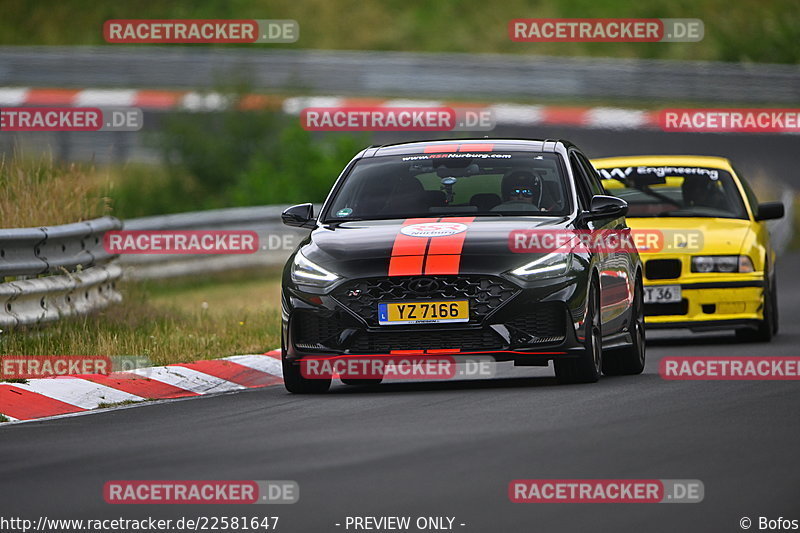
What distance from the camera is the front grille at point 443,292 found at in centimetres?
1136

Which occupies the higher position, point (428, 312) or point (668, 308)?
point (428, 312)

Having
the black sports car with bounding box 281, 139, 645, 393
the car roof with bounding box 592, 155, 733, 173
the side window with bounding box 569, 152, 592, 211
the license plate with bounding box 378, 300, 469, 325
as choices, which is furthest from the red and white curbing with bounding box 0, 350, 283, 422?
the car roof with bounding box 592, 155, 733, 173

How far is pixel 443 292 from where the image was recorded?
37.3 feet

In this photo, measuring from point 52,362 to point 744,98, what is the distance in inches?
1188

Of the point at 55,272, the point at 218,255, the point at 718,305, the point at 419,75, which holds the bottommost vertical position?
the point at 218,255

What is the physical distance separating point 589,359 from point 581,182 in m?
1.73

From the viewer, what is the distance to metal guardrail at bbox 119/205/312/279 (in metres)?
25.4

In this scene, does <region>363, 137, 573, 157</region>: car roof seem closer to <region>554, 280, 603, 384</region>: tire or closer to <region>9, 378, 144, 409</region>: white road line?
<region>554, 280, 603, 384</region>: tire

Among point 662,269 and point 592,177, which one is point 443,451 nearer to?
point 592,177

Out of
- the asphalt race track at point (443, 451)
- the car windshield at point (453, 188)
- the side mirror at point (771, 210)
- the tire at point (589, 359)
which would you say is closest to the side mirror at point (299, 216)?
the car windshield at point (453, 188)

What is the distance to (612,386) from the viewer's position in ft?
38.9

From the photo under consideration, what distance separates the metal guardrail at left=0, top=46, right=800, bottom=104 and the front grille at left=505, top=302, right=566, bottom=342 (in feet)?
90.5

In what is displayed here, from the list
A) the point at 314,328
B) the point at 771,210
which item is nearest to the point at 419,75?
the point at 771,210

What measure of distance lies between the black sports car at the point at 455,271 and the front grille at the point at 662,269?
308 centimetres
